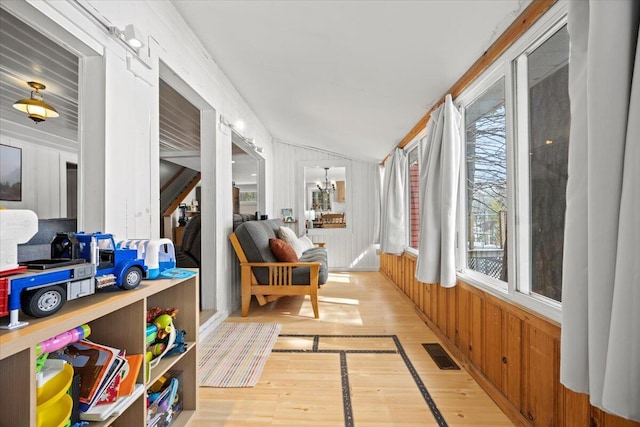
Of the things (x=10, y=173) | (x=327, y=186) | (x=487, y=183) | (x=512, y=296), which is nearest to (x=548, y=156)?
(x=487, y=183)

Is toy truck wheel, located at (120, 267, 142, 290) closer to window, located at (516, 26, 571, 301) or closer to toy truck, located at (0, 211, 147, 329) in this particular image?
toy truck, located at (0, 211, 147, 329)

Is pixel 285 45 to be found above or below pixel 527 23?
above

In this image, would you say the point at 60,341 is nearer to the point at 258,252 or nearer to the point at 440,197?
the point at 258,252

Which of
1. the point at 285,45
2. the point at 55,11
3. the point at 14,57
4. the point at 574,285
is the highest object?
the point at 285,45

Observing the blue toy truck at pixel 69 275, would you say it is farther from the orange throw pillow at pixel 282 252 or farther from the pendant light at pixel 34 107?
the pendant light at pixel 34 107

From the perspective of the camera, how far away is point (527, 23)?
1484mm

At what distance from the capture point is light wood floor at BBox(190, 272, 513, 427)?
1.53 metres

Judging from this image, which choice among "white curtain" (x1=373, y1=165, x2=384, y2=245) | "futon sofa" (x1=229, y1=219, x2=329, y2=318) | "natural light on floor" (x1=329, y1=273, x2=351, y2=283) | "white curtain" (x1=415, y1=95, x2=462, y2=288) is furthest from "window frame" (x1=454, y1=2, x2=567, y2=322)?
"white curtain" (x1=373, y1=165, x2=384, y2=245)

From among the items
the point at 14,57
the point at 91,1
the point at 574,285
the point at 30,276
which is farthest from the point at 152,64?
the point at 574,285

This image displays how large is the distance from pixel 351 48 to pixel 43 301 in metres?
2.19

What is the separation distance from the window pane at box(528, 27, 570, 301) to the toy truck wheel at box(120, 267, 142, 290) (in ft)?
6.05

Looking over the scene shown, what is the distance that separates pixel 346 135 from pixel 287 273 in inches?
88.8

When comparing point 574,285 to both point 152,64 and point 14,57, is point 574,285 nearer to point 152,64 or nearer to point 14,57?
point 152,64

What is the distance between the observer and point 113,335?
1.15 metres
